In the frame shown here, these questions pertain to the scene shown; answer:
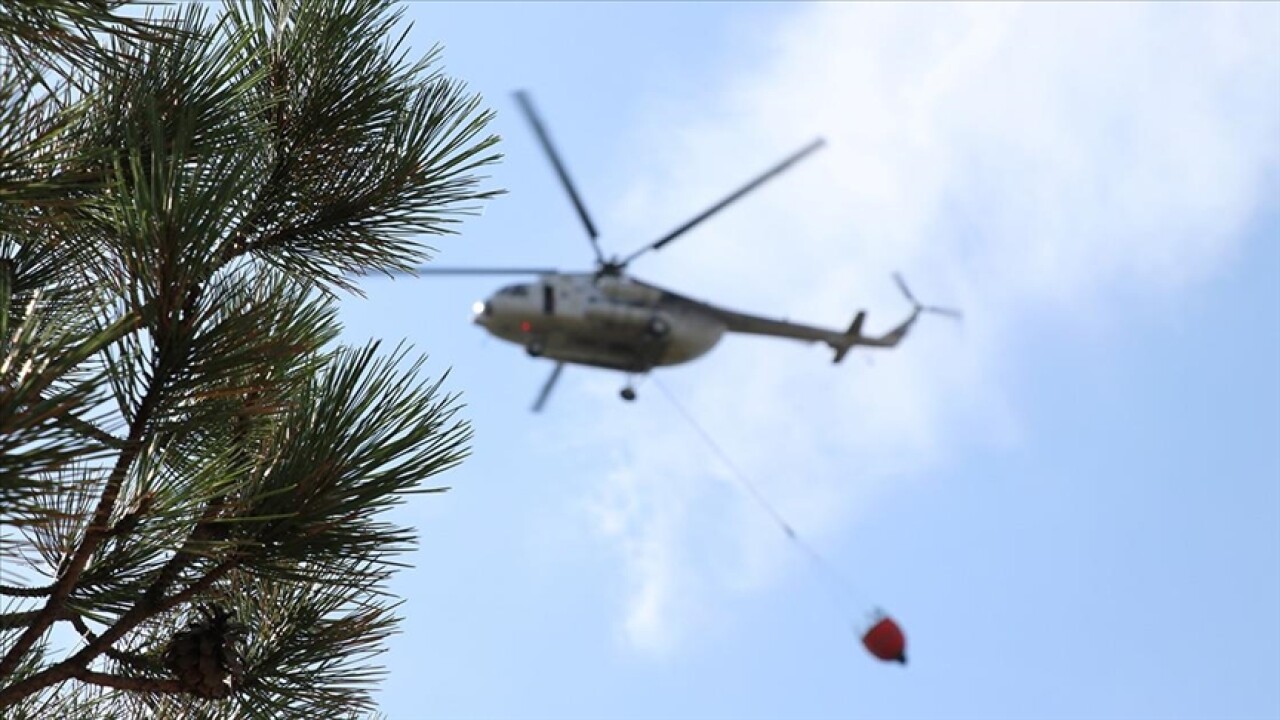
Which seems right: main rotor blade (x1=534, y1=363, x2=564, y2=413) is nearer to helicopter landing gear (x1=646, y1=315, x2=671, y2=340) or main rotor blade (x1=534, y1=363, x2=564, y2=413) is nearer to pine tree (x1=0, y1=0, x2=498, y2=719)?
helicopter landing gear (x1=646, y1=315, x2=671, y2=340)

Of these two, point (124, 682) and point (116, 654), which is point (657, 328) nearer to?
point (116, 654)

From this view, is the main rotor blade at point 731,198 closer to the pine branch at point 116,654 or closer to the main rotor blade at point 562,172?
the main rotor blade at point 562,172

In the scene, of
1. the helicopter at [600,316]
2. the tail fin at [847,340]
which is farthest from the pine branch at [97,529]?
the tail fin at [847,340]

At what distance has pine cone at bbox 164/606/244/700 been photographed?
224 cm

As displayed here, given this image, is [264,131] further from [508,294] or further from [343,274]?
[508,294]

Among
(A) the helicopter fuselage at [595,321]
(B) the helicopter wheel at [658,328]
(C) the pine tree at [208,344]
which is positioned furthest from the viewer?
(B) the helicopter wheel at [658,328]

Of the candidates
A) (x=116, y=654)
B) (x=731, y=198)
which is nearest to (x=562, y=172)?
(x=731, y=198)

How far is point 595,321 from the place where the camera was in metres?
17.6

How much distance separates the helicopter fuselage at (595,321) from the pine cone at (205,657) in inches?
591

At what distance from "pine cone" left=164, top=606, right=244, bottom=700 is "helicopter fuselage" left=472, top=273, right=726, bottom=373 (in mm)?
15016

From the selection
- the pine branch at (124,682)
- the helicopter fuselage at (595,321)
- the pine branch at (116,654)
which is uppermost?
the helicopter fuselage at (595,321)

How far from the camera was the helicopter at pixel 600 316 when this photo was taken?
1741cm

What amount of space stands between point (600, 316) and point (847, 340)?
4.92 metres

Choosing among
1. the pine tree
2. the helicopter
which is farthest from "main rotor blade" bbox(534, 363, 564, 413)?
the pine tree
